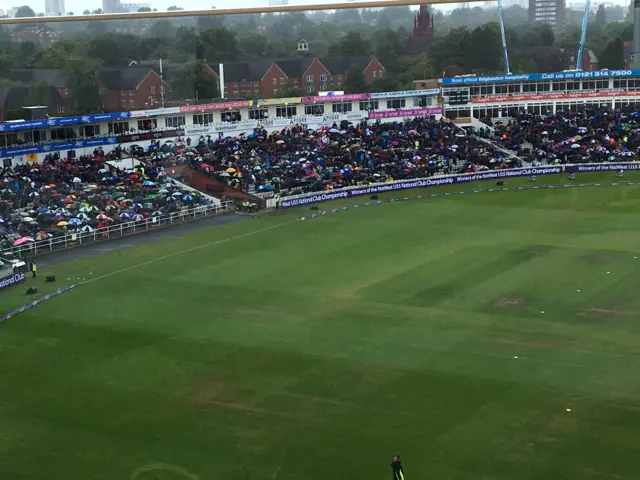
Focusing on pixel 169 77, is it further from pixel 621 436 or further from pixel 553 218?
pixel 621 436

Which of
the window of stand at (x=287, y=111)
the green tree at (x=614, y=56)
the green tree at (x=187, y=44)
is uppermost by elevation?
the green tree at (x=187, y=44)

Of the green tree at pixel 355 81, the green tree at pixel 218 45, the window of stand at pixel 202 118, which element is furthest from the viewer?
the green tree at pixel 218 45

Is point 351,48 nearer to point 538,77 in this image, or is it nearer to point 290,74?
point 290,74

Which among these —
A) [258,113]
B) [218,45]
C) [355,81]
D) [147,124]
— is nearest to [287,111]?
[258,113]

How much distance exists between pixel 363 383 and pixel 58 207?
31.9 m

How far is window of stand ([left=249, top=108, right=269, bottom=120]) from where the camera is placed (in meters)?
78.2

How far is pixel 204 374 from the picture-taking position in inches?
1156

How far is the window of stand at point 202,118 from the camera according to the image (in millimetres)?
75875

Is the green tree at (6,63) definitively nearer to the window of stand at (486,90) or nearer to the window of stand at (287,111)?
the window of stand at (287,111)

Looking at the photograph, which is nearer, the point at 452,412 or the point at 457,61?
the point at 452,412

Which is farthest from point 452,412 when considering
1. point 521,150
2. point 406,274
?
point 521,150

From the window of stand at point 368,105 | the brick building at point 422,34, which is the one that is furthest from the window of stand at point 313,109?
the brick building at point 422,34

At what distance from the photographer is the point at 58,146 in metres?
65.2

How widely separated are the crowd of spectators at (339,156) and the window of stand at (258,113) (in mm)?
1854
